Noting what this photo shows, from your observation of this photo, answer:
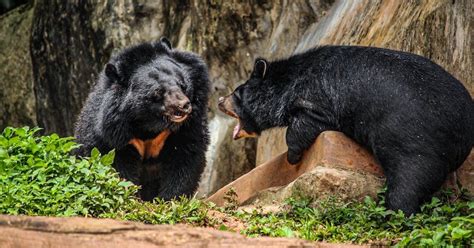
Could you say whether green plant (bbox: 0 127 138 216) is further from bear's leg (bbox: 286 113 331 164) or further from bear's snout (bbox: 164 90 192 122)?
bear's snout (bbox: 164 90 192 122)

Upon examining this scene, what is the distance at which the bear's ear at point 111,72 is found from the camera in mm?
9000

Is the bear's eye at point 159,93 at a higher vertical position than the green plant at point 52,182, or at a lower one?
higher

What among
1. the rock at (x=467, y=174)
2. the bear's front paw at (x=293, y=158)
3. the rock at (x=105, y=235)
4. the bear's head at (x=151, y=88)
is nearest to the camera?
the rock at (x=105, y=235)

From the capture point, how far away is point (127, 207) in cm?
679

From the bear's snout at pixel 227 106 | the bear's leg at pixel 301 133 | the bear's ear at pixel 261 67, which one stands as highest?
the bear's ear at pixel 261 67

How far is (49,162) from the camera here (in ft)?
22.2

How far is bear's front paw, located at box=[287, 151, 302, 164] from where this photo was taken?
7.98 meters

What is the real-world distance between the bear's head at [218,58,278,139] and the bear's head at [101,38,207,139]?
1.41ft

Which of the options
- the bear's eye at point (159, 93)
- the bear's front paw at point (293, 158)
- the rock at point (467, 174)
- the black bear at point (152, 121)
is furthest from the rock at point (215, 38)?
the bear's eye at point (159, 93)

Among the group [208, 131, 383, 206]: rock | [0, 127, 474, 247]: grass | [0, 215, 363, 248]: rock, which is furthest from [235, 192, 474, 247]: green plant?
[0, 215, 363, 248]: rock

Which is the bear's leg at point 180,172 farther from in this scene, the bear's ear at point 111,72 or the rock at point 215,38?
the rock at point 215,38

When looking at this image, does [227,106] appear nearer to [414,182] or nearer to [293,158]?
[293,158]

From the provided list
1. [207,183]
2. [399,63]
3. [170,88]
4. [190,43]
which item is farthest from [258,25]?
[399,63]

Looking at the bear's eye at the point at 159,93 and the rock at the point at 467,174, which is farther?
the bear's eye at the point at 159,93
